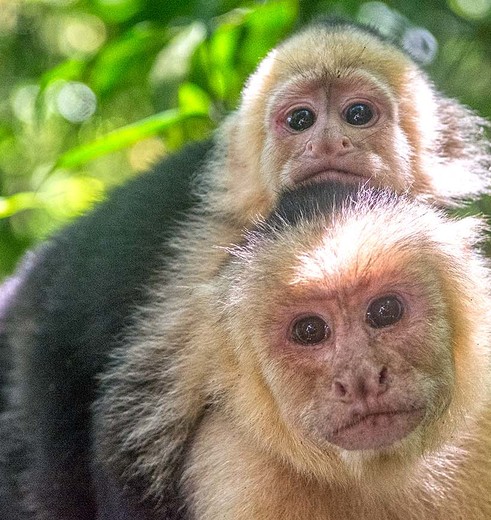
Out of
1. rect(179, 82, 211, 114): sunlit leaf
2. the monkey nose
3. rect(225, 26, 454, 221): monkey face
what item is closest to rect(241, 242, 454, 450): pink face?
the monkey nose

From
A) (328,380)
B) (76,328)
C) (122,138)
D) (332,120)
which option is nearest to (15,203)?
(122,138)

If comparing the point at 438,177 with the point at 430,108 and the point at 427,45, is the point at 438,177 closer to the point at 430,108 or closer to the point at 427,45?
the point at 430,108

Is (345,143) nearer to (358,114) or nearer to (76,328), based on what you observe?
(358,114)

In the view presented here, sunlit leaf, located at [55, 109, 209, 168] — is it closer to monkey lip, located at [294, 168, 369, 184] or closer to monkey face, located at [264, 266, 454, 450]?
monkey lip, located at [294, 168, 369, 184]

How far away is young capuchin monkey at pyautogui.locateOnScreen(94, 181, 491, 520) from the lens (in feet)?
9.11

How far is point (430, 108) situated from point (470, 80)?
0.73m

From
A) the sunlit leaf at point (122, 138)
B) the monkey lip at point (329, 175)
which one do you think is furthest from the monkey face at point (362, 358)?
the sunlit leaf at point (122, 138)

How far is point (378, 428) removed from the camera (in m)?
2.71

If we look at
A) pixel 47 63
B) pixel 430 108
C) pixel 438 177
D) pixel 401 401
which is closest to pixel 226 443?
pixel 401 401

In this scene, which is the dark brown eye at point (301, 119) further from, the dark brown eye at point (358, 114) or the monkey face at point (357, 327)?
the monkey face at point (357, 327)

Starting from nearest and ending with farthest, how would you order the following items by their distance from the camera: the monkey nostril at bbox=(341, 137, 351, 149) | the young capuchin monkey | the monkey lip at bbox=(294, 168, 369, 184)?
the young capuchin monkey → the monkey lip at bbox=(294, 168, 369, 184) → the monkey nostril at bbox=(341, 137, 351, 149)

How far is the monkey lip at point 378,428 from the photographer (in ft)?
8.85

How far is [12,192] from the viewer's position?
20.8ft

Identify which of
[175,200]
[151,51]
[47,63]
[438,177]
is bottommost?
[47,63]
